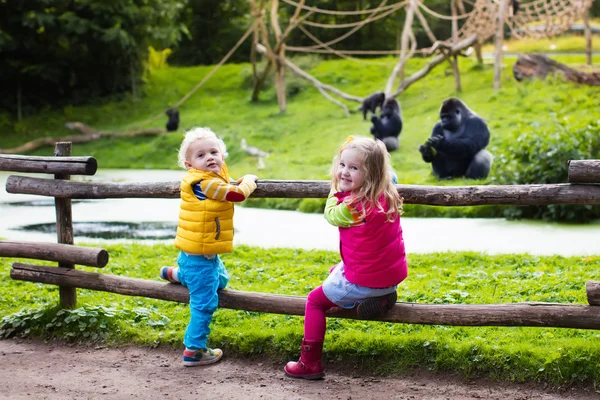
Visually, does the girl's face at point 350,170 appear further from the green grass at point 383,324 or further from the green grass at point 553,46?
the green grass at point 553,46

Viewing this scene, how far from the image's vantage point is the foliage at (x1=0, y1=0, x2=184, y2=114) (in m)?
21.0

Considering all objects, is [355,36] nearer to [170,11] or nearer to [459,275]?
[170,11]

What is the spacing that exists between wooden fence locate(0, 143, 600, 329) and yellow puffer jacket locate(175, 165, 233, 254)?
309mm

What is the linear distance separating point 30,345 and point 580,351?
3344 millimetres

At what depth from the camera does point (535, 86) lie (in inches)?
627

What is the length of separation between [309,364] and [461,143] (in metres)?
6.79

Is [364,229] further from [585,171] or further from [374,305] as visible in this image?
[585,171]

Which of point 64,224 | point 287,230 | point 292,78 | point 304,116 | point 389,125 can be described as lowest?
point 287,230

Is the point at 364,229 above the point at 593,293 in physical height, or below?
above

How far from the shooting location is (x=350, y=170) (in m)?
3.88

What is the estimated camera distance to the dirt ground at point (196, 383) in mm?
3992

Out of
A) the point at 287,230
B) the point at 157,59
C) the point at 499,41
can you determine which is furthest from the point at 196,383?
the point at 157,59

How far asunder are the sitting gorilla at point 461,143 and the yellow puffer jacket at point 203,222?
6.62 m

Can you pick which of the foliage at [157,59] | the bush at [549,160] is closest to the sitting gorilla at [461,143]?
the bush at [549,160]
